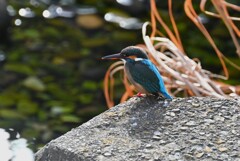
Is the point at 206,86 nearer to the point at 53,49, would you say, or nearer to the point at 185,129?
the point at 185,129

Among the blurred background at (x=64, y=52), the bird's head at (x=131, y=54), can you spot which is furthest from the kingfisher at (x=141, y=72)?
the blurred background at (x=64, y=52)

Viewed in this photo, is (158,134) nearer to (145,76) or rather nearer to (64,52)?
(145,76)

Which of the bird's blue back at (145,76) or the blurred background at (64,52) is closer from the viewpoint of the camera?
the bird's blue back at (145,76)

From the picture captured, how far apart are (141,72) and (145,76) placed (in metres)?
0.02

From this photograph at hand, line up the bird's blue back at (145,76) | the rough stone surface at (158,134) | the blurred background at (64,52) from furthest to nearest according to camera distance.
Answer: the blurred background at (64,52), the bird's blue back at (145,76), the rough stone surface at (158,134)

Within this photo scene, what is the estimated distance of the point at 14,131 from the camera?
3.62 m


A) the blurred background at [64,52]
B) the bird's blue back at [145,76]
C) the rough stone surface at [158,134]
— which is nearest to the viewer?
the rough stone surface at [158,134]

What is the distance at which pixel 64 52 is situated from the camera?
4355 millimetres

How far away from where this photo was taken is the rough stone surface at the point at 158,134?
225 centimetres

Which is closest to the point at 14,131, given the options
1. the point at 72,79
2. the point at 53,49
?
the point at 72,79

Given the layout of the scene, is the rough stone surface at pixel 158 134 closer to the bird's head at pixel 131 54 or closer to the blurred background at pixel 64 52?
the bird's head at pixel 131 54

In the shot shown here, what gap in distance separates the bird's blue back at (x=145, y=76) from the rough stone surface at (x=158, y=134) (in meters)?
0.05

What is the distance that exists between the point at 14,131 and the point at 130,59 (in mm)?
1248

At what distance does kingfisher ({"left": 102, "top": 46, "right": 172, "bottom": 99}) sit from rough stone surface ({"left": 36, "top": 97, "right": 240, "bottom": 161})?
0.05 m
